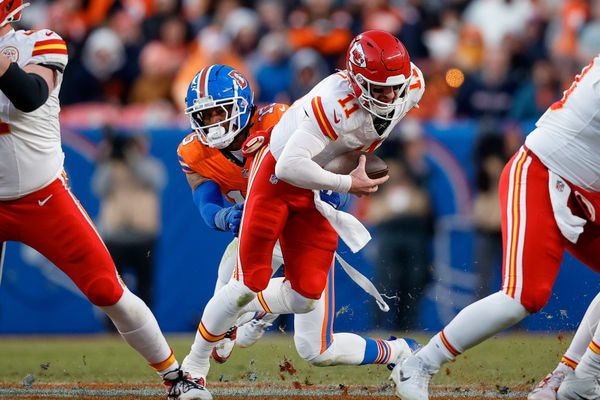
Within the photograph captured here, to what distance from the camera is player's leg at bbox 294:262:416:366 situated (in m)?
4.92

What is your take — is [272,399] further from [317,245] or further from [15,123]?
[15,123]

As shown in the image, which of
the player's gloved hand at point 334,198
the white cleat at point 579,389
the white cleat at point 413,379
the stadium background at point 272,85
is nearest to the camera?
the white cleat at point 413,379

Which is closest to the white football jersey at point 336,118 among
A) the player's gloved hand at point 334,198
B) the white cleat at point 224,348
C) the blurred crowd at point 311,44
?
the player's gloved hand at point 334,198

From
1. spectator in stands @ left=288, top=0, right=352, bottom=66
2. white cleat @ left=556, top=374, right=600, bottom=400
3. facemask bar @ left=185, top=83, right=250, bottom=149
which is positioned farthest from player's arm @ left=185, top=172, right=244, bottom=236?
spectator in stands @ left=288, top=0, right=352, bottom=66

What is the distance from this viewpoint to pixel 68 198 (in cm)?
428

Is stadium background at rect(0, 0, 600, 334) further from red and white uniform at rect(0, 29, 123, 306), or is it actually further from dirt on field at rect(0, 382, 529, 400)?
red and white uniform at rect(0, 29, 123, 306)

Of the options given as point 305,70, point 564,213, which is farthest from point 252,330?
point 305,70

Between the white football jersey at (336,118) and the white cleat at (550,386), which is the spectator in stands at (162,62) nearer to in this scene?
the white football jersey at (336,118)

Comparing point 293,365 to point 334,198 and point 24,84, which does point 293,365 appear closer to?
point 334,198

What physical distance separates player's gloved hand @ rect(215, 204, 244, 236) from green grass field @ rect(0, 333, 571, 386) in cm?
91

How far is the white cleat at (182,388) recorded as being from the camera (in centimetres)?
455

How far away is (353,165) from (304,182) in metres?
0.40

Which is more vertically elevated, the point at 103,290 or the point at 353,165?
the point at 353,165

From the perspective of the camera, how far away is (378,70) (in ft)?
14.4
